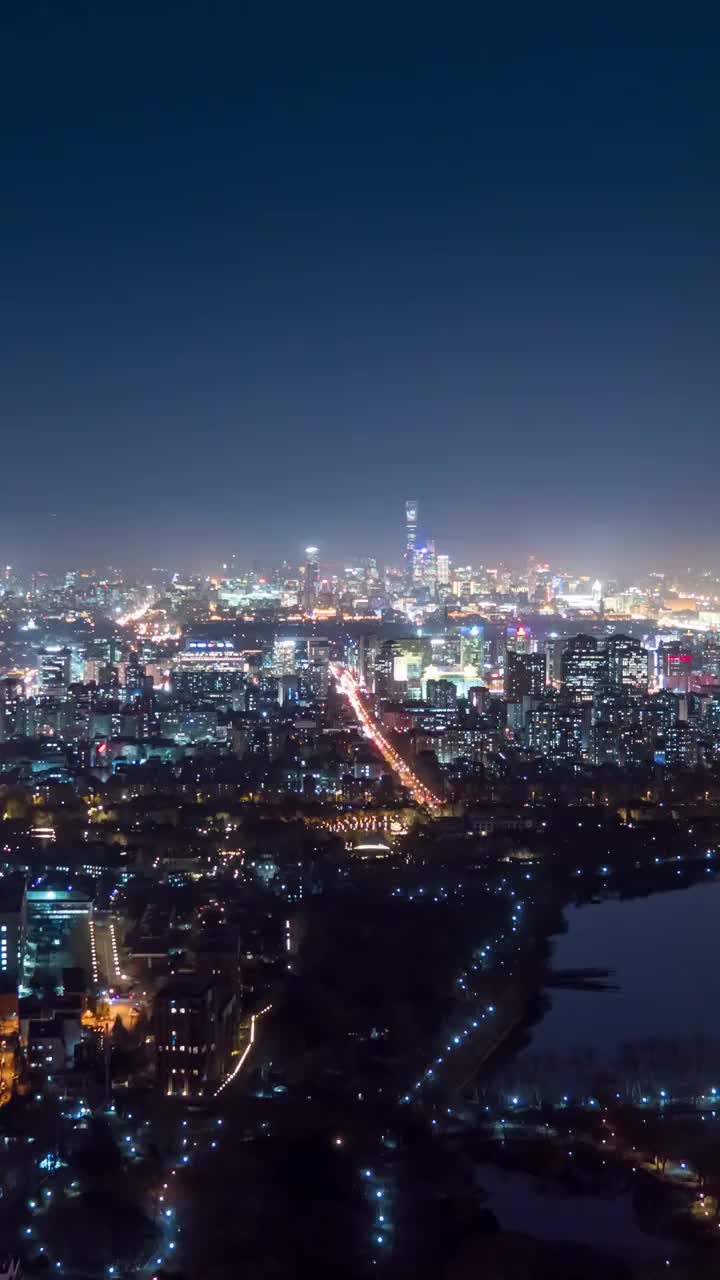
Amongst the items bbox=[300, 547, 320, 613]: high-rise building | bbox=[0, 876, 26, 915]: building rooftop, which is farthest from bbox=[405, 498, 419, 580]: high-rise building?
bbox=[0, 876, 26, 915]: building rooftop

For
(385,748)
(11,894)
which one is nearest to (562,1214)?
(11,894)

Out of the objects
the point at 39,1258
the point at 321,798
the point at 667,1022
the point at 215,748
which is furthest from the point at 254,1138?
the point at 215,748

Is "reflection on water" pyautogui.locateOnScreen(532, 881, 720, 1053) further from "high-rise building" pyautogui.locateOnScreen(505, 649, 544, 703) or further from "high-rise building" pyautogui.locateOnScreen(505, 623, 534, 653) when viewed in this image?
"high-rise building" pyautogui.locateOnScreen(505, 623, 534, 653)

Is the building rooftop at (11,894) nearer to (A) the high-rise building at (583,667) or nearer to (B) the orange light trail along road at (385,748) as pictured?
(B) the orange light trail along road at (385,748)

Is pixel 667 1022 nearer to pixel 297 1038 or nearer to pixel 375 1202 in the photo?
pixel 297 1038

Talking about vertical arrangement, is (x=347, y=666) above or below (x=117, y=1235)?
above

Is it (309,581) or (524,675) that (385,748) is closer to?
(524,675)

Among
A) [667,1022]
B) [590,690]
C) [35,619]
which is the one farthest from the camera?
[35,619]
